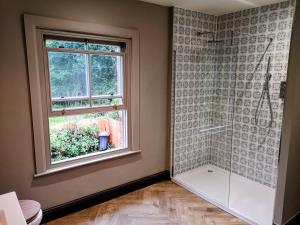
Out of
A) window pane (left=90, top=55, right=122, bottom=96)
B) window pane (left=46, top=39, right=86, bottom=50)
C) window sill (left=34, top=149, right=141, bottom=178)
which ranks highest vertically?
window pane (left=46, top=39, right=86, bottom=50)

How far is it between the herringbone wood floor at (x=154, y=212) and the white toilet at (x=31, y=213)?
1.73ft

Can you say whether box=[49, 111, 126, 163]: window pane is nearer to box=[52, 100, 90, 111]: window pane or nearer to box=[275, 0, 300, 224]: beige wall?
box=[52, 100, 90, 111]: window pane

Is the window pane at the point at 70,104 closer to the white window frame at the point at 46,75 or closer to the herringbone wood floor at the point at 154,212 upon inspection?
the white window frame at the point at 46,75

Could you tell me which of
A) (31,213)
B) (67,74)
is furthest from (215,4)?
(31,213)

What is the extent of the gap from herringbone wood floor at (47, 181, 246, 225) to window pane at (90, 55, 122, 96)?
1305 mm

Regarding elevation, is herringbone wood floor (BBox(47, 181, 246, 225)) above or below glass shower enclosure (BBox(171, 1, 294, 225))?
below

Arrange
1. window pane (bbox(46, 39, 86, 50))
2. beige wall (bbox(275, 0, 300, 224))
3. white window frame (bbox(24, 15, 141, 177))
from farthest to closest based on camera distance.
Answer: window pane (bbox(46, 39, 86, 50))
white window frame (bbox(24, 15, 141, 177))
beige wall (bbox(275, 0, 300, 224))

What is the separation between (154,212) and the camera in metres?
2.49

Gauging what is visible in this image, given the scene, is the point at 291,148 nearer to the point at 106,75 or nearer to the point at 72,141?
the point at 106,75

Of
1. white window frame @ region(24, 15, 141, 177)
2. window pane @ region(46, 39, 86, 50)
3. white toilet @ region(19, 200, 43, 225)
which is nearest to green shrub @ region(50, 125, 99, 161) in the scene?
white window frame @ region(24, 15, 141, 177)

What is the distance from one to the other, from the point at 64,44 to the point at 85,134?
1017 mm

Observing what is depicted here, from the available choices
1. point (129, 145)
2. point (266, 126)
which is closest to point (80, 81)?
point (129, 145)

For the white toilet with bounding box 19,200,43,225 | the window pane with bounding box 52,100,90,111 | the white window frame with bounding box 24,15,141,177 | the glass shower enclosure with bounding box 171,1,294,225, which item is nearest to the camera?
the white toilet with bounding box 19,200,43,225

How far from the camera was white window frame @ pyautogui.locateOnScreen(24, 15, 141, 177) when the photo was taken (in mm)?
2027
